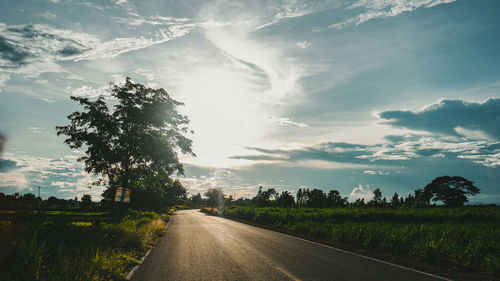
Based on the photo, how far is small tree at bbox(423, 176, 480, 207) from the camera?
94562 millimetres

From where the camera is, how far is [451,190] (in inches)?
3809

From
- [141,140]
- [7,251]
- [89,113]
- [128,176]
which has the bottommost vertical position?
[7,251]

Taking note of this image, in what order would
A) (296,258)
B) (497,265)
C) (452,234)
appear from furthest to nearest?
(452,234) < (296,258) < (497,265)

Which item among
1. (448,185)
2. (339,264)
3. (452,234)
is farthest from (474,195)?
(339,264)

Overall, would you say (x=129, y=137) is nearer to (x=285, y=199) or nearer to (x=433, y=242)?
(x=433, y=242)

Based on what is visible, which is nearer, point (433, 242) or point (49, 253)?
point (49, 253)

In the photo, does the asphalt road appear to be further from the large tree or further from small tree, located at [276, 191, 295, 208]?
small tree, located at [276, 191, 295, 208]

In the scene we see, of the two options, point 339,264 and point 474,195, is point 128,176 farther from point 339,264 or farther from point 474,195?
point 474,195

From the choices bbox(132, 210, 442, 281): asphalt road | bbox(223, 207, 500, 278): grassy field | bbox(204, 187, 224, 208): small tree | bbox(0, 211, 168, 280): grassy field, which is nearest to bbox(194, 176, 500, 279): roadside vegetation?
bbox(223, 207, 500, 278): grassy field

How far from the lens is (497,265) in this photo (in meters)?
8.79

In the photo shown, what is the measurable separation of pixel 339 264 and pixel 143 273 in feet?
20.6

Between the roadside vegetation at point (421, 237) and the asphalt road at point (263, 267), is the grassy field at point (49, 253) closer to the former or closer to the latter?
the asphalt road at point (263, 267)

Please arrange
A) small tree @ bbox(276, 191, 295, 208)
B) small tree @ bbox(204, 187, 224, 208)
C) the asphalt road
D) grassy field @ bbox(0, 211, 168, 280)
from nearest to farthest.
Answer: grassy field @ bbox(0, 211, 168, 280) < the asphalt road < small tree @ bbox(204, 187, 224, 208) < small tree @ bbox(276, 191, 295, 208)

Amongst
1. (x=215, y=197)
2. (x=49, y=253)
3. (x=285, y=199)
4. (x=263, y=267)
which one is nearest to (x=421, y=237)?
(x=263, y=267)
